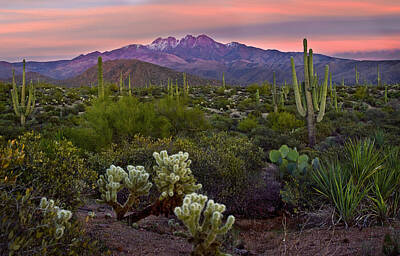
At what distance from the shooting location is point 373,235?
5113 mm

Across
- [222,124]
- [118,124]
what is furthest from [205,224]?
→ [222,124]

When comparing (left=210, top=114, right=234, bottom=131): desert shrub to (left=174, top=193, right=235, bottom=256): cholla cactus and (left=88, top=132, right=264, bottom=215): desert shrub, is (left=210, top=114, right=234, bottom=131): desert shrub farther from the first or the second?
(left=174, top=193, right=235, bottom=256): cholla cactus

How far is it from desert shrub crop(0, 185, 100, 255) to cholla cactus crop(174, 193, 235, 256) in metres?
0.98

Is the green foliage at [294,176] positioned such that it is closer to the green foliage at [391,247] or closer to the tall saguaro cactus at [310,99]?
the green foliage at [391,247]

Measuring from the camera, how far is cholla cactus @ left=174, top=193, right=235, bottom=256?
3551 mm

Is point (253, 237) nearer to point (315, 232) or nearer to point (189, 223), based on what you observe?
point (315, 232)

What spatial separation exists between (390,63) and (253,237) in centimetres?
18177

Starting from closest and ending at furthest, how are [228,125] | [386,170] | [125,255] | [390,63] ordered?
[125,255] → [386,170] → [228,125] → [390,63]

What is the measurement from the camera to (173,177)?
463 centimetres

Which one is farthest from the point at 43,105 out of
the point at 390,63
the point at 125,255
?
the point at 390,63

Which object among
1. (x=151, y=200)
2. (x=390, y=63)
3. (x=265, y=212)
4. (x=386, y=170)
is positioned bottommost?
(x=265, y=212)

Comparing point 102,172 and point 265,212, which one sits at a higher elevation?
point 102,172

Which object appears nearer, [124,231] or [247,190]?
[124,231]

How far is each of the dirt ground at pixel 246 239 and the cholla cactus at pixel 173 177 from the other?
0.53 meters
